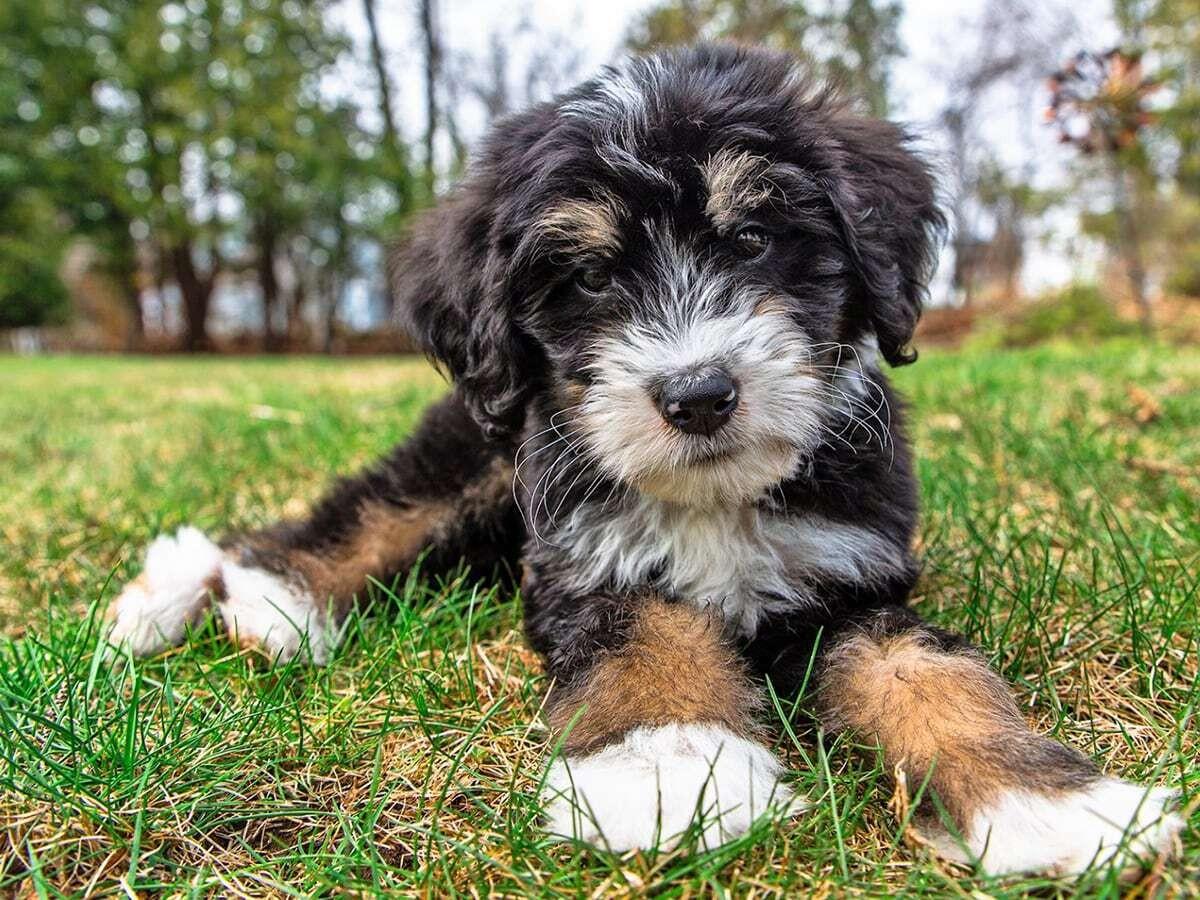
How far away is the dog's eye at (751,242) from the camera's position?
7.16 feet

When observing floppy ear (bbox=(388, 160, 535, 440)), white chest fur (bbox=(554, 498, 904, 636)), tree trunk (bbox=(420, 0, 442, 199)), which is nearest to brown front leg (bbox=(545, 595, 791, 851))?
white chest fur (bbox=(554, 498, 904, 636))

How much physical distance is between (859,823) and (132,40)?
30.6 metres

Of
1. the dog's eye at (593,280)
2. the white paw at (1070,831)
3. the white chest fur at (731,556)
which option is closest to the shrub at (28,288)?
the dog's eye at (593,280)

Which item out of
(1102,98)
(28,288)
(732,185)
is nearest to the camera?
(732,185)

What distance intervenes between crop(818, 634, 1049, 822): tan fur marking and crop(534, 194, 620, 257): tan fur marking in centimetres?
109

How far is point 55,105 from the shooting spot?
26594 mm

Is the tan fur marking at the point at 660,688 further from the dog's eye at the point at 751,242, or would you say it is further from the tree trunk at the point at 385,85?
the tree trunk at the point at 385,85

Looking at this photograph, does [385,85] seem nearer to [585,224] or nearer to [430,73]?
[430,73]

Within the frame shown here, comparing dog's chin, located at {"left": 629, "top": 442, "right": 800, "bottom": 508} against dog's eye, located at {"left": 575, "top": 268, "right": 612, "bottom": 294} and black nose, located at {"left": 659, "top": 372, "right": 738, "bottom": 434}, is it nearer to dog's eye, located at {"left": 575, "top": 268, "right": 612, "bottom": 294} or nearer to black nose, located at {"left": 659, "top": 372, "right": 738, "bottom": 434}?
black nose, located at {"left": 659, "top": 372, "right": 738, "bottom": 434}

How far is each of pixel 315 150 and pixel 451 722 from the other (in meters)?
23.3

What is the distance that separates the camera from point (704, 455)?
198 cm

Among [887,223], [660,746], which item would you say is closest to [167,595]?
[660,746]

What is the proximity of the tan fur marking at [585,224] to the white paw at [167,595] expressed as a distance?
4.91 feet

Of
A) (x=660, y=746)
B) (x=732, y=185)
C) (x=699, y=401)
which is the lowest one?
(x=660, y=746)
